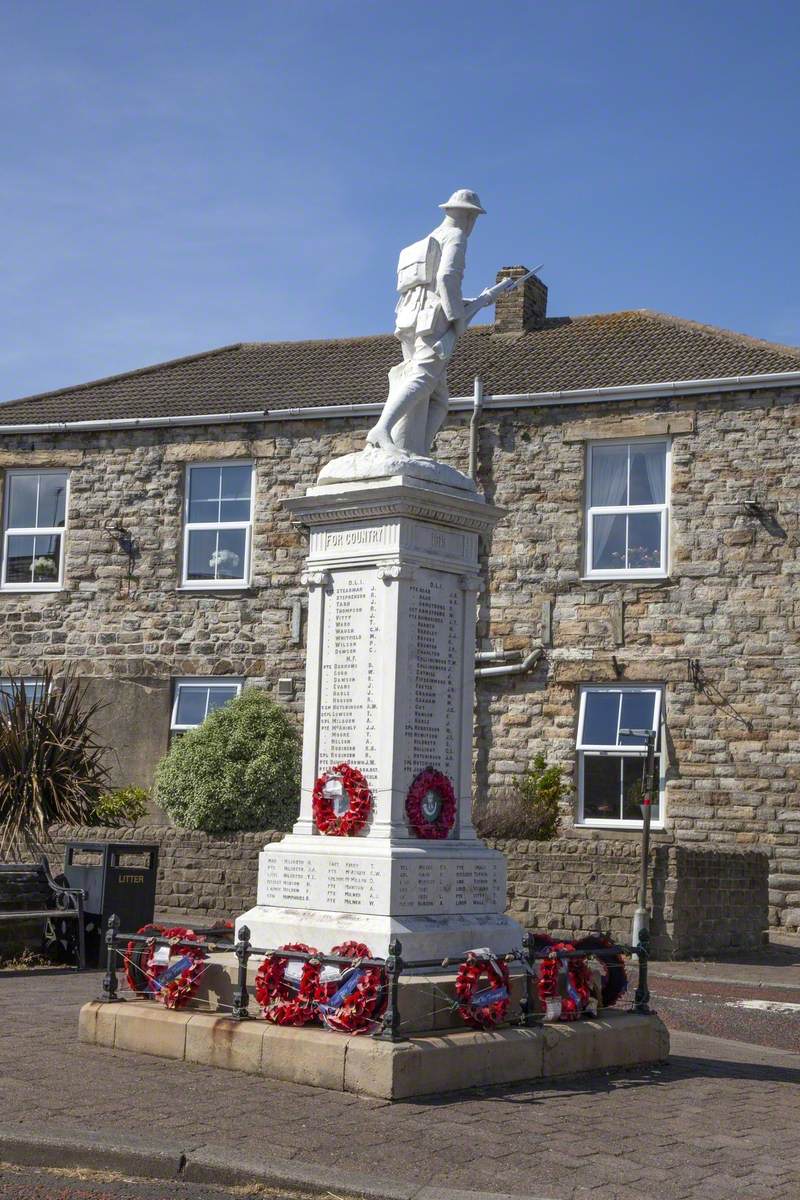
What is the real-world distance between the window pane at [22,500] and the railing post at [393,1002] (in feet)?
58.4

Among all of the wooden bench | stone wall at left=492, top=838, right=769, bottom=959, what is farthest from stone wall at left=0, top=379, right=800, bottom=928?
the wooden bench

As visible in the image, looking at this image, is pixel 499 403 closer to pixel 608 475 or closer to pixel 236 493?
pixel 608 475

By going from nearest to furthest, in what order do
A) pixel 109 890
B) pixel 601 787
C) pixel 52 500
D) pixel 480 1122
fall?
pixel 480 1122 → pixel 109 890 → pixel 601 787 → pixel 52 500

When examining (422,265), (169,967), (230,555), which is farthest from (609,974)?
(230,555)

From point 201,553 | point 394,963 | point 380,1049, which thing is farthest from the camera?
point 201,553

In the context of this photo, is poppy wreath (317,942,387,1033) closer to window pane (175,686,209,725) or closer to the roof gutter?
the roof gutter

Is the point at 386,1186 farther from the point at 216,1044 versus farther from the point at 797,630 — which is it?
the point at 797,630

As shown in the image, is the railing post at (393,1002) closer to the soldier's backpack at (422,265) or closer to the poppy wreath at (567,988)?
the poppy wreath at (567,988)

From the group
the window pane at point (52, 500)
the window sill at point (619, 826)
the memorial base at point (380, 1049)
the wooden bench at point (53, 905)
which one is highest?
the window pane at point (52, 500)

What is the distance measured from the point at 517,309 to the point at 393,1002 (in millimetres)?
18499

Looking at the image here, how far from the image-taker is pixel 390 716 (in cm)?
921

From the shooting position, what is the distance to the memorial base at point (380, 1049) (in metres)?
7.87

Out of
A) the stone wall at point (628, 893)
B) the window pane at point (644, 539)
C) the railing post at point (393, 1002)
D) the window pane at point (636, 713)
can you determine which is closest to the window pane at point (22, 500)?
the window pane at point (644, 539)

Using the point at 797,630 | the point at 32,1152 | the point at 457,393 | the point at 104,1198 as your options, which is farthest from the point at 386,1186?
the point at 457,393
